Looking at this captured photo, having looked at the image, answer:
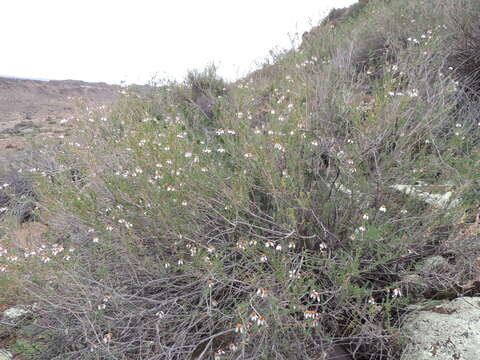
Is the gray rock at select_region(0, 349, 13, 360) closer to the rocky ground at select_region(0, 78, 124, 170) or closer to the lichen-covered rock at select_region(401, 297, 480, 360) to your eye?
the lichen-covered rock at select_region(401, 297, 480, 360)

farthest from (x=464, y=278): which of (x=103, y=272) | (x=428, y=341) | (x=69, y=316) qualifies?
(x=69, y=316)

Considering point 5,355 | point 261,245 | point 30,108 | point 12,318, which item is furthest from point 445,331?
point 30,108

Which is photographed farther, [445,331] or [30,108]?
[30,108]

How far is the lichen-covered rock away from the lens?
155 cm

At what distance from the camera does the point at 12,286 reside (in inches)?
83.7

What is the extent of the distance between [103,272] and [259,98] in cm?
335

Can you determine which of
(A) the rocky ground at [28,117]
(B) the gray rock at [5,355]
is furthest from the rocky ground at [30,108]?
(B) the gray rock at [5,355]

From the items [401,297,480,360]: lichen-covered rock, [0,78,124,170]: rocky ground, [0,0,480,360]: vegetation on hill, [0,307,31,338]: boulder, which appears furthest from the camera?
[0,78,124,170]: rocky ground

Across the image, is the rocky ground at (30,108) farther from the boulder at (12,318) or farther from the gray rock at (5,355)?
the gray rock at (5,355)

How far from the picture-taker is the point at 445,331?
1.63m

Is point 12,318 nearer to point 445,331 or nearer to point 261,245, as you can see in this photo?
point 261,245

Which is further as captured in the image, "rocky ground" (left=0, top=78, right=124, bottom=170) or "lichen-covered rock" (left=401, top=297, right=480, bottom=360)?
"rocky ground" (left=0, top=78, right=124, bottom=170)

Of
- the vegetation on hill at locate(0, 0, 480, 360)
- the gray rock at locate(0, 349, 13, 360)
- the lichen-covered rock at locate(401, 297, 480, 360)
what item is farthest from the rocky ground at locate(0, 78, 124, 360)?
the lichen-covered rock at locate(401, 297, 480, 360)

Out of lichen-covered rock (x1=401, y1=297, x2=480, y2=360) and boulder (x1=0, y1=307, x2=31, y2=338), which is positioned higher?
lichen-covered rock (x1=401, y1=297, x2=480, y2=360)
